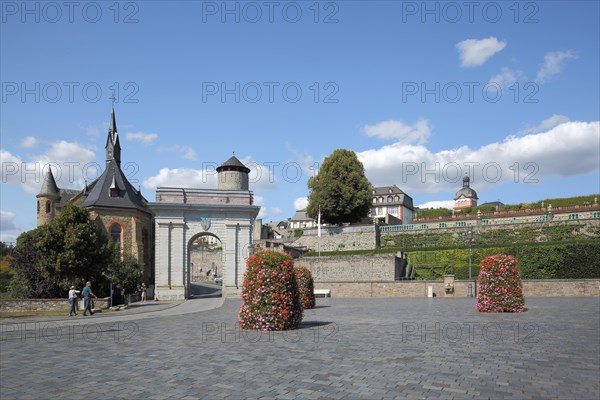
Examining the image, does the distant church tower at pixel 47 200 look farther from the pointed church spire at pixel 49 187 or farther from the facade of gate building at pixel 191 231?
the facade of gate building at pixel 191 231

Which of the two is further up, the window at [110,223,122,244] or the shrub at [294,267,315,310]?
the window at [110,223,122,244]

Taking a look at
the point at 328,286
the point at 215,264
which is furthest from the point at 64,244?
the point at 215,264

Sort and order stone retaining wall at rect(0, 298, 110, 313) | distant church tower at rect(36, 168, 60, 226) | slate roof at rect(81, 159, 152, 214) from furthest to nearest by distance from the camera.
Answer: distant church tower at rect(36, 168, 60, 226) → slate roof at rect(81, 159, 152, 214) → stone retaining wall at rect(0, 298, 110, 313)

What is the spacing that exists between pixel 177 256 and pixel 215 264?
43.5 metres

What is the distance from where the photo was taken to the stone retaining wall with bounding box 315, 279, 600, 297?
3028cm

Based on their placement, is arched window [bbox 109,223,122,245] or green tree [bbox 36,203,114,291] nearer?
green tree [bbox 36,203,114,291]

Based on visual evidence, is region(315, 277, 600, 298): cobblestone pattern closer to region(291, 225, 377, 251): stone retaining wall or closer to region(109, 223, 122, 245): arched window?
region(291, 225, 377, 251): stone retaining wall

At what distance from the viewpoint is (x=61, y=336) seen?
13.9 meters

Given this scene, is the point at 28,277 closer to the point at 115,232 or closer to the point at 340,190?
the point at 115,232

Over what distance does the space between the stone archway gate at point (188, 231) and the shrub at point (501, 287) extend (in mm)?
21976

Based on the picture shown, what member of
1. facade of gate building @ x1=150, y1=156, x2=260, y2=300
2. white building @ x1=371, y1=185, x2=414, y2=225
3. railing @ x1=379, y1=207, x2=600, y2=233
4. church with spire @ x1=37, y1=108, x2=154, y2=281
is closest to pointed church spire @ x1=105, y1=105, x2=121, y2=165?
church with spire @ x1=37, y1=108, x2=154, y2=281

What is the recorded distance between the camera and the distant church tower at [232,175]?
4956 cm

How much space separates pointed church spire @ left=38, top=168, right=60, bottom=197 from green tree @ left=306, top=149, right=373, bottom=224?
112 feet

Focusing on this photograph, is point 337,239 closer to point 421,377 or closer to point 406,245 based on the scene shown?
point 406,245
